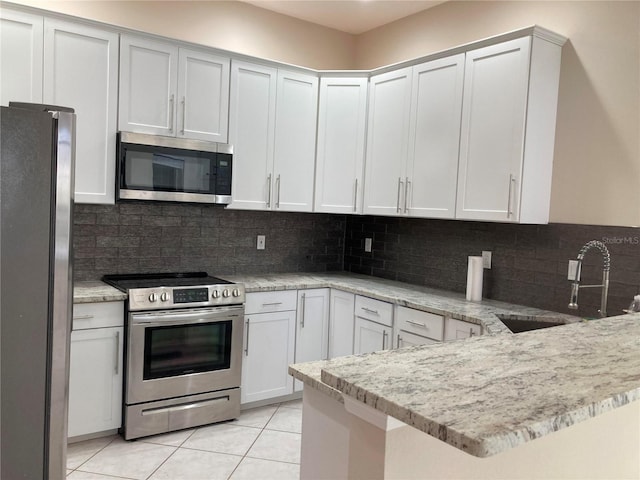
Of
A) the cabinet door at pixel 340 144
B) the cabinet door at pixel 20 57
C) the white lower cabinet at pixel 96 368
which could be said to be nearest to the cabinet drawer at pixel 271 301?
the cabinet door at pixel 340 144

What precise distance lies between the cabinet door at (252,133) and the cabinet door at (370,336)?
110 centimetres

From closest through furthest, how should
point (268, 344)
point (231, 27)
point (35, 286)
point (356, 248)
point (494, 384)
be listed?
point (494, 384), point (35, 286), point (268, 344), point (231, 27), point (356, 248)

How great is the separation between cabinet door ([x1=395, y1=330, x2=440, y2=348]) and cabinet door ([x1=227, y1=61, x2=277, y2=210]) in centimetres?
133

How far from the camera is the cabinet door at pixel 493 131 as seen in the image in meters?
2.87

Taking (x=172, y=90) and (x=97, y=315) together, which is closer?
(x=97, y=315)

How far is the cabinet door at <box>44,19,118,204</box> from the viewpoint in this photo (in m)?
2.92

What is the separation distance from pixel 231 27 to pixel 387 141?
4.75 ft

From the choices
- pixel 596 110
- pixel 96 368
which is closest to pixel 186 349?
pixel 96 368

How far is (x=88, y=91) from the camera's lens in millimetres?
3021

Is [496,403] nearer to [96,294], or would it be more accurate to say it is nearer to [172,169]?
[96,294]

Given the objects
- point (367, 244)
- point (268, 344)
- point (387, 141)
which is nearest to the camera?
point (268, 344)

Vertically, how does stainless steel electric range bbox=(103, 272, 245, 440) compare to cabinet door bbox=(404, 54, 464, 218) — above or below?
below

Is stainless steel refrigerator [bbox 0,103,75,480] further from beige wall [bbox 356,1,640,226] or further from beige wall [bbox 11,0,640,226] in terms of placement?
beige wall [bbox 356,1,640,226]

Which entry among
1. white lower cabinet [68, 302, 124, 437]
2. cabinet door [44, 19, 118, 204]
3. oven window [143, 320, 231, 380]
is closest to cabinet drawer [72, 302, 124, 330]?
white lower cabinet [68, 302, 124, 437]
